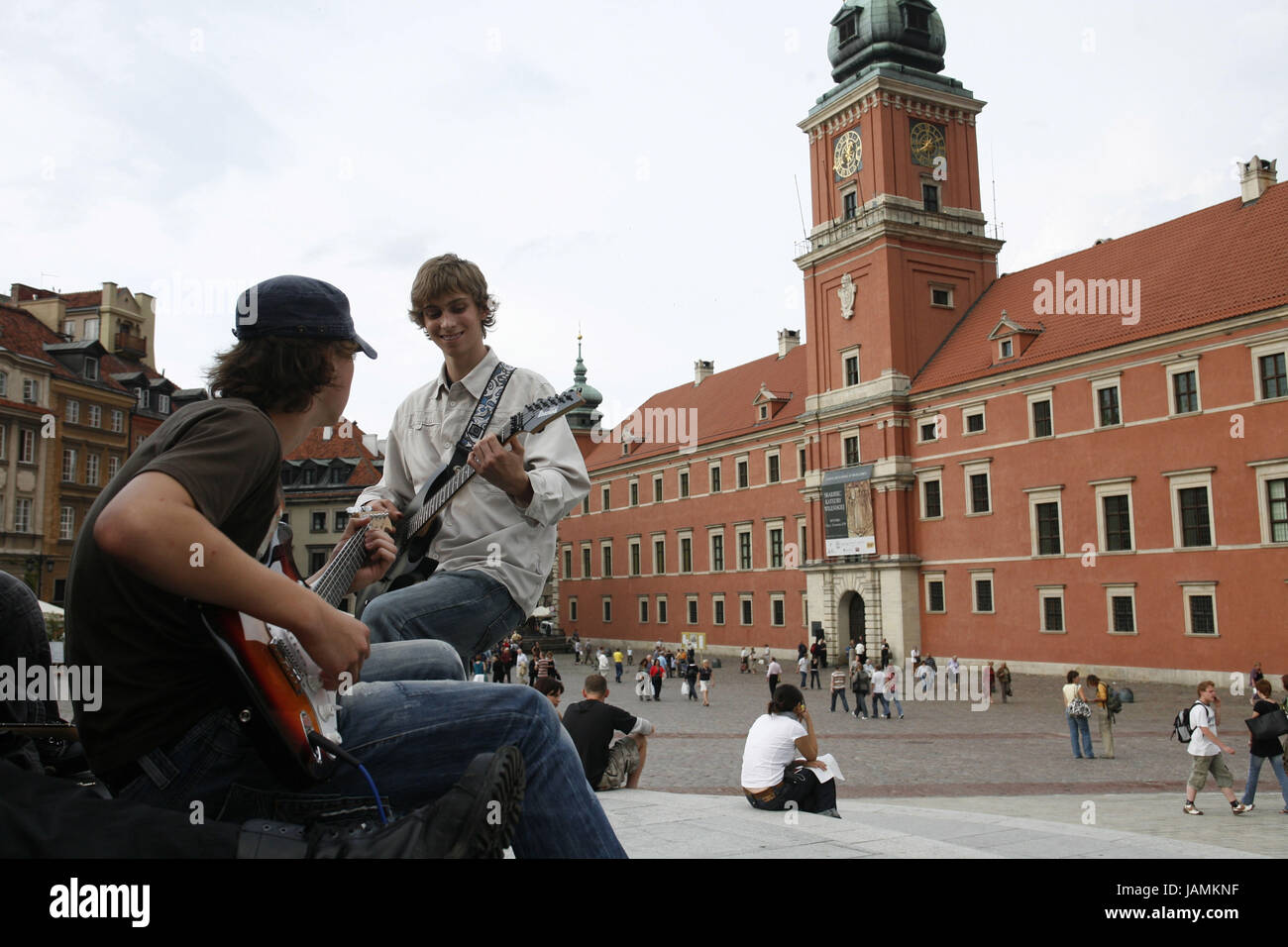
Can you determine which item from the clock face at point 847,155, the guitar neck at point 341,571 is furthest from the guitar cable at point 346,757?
the clock face at point 847,155

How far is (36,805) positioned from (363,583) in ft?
4.30

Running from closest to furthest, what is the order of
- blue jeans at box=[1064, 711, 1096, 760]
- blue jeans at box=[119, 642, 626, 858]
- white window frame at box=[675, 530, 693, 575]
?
blue jeans at box=[119, 642, 626, 858] → blue jeans at box=[1064, 711, 1096, 760] → white window frame at box=[675, 530, 693, 575]

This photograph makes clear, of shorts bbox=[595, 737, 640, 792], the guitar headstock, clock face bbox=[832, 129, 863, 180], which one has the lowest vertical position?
shorts bbox=[595, 737, 640, 792]

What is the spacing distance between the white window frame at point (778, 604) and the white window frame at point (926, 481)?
10098 millimetres

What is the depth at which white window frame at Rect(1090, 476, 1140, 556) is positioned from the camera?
109ft

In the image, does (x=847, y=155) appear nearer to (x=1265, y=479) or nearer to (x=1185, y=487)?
(x=1185, y=487)

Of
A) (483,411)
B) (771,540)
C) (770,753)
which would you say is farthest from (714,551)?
(483,411)

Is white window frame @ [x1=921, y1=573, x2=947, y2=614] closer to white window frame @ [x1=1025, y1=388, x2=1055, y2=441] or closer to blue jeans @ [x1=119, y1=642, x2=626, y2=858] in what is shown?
white window frame @ [x1=1025, y1=388, x2=1055, y2=441]

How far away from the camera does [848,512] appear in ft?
144

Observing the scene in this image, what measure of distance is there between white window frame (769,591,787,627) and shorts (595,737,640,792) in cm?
4086

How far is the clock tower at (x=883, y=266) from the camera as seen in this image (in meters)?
42.3

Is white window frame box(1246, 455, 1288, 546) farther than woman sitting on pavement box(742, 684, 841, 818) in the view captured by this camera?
Yes

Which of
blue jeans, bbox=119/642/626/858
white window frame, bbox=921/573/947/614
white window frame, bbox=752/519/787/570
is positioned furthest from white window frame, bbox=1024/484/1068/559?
blue jeans, bbox=119/642/626/858
